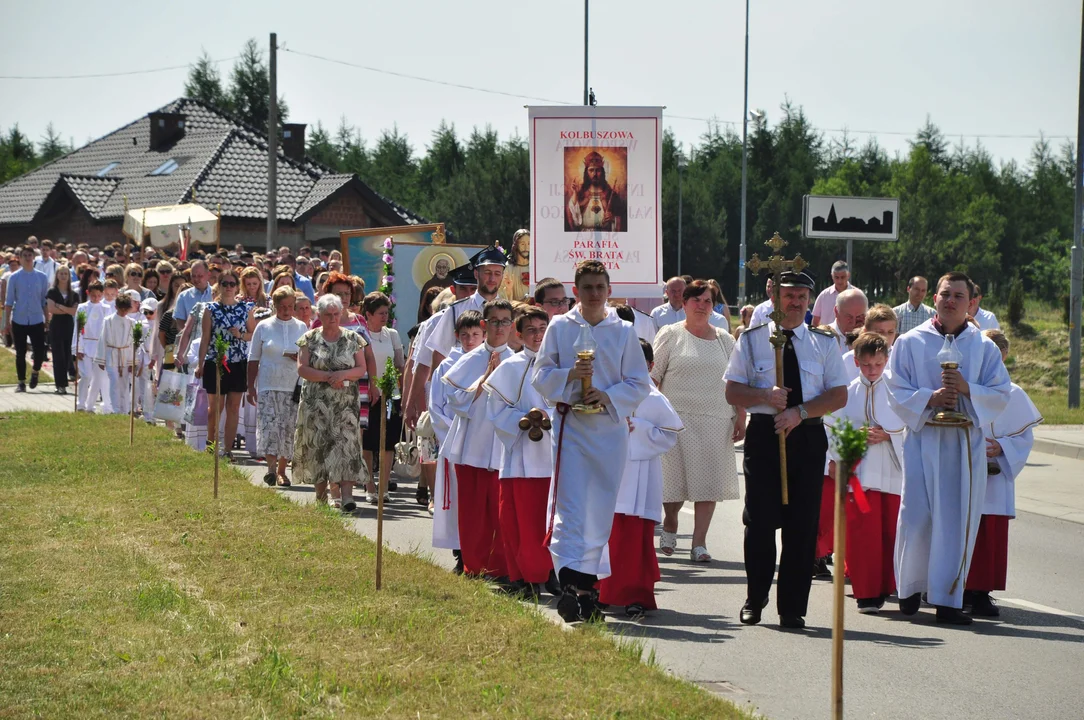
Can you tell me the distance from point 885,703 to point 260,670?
283 centimetres

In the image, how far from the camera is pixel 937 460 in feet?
28.9

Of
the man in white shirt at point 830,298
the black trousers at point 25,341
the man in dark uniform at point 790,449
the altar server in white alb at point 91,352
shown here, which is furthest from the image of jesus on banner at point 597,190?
the black trousers at point 25,341

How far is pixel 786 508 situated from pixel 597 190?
15.0 ft

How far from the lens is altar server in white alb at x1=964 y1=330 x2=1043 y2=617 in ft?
29.0

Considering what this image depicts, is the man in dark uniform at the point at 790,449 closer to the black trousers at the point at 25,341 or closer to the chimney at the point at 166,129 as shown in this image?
the black trousers at the point at 25,341

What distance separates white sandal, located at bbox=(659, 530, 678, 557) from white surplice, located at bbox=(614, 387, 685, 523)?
2.10m

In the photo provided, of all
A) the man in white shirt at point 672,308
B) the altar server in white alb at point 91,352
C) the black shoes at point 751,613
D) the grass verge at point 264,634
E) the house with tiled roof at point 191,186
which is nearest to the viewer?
the grass verge at point 264,634

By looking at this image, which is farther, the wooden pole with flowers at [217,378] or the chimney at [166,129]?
the chimney at [166,129]

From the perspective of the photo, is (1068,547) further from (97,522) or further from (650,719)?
(97,522)

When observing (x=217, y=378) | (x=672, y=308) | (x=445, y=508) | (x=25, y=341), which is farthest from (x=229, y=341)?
(x=25, y=341)

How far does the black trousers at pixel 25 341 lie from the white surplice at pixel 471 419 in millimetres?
15723

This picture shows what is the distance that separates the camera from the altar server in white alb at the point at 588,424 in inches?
320

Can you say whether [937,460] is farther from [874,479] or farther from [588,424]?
[588,424]

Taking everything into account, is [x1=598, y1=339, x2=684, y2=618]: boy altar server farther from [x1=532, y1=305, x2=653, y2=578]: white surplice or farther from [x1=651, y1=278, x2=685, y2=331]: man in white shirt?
[x1=651, y1=278, x2=685, y2=331]: man in white shirt
